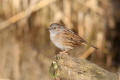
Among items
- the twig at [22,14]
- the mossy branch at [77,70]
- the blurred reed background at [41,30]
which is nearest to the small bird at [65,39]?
the mossy branch at [77,70]

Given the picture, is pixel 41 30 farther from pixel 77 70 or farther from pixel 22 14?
pixel 77 70

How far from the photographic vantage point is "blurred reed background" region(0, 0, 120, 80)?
8969 millimetres

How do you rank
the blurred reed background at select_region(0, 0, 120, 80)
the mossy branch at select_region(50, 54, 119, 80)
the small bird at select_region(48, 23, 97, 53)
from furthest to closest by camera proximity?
the blurred reed background at select_region(0, 0, 120, 80), the small bird at select_region(48, 23, 97, 53), the mossy branch at select_region(50, 54, 119, 80)

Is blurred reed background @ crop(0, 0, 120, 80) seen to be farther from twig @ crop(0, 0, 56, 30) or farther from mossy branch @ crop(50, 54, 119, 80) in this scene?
mossy branch @ crop(50, 54, 119, 80)

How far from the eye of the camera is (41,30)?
923cm

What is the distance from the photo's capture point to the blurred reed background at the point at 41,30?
8.97 metres

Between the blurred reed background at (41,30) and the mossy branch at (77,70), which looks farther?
the blurred reed background at (41,30)

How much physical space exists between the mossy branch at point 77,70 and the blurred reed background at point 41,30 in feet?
13.5

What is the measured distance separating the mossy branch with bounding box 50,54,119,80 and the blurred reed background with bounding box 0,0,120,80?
161 inches

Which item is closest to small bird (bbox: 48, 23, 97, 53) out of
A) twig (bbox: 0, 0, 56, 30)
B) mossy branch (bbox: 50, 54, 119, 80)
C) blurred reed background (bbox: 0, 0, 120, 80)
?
mossy branch (bbox: 50, 54, 119, 80)

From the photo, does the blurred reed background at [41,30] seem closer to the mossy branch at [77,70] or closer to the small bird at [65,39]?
the small bird at [65,39]

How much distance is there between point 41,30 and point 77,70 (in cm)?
490

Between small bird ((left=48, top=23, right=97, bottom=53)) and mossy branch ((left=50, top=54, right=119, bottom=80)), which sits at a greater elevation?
small bird ((left=48, top=23, right=97, bottom=53))

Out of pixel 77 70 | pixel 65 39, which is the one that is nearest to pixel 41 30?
pixel 65 39
